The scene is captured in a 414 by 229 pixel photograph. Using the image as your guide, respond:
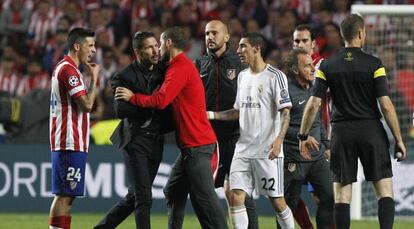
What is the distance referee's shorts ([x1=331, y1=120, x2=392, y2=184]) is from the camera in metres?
10.1

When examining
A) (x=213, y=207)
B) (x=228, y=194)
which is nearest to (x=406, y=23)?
(x=228, y=194)

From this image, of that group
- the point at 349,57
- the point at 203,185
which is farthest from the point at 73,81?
the point at 349,57

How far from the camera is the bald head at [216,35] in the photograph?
11.0 meters

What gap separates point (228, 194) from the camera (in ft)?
36.3

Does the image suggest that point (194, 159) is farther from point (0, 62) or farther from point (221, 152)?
point (0, 62)

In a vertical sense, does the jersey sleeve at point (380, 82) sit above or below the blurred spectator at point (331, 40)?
below

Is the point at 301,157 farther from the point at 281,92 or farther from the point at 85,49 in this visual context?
the point at 85,49

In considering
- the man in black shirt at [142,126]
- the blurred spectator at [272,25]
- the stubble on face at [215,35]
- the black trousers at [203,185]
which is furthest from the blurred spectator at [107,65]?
the black trousers at [203,185]

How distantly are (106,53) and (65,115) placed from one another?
332 inches

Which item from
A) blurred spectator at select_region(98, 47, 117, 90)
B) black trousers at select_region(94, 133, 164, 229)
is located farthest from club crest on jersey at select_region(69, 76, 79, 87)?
blurred spectator at select_region(98, 47, 117, 90)

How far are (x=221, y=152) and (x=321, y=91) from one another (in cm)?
145

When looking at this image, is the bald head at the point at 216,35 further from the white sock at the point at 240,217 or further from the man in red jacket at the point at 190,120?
the white sock at the point at 240,217

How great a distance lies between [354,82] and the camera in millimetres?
10047

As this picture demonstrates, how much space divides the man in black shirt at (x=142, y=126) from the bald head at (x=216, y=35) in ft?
2.35
